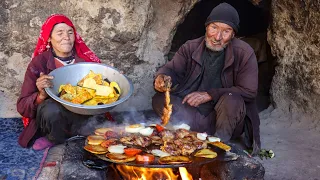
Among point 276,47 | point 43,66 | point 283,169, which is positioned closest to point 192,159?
point 283,169

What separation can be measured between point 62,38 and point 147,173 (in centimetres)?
160

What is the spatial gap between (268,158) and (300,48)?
5.30 ft

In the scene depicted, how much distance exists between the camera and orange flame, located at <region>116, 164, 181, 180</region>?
10.4ft

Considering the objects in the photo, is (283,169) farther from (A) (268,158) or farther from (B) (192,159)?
(B) (192,159)

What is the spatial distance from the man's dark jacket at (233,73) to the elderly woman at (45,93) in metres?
0.91

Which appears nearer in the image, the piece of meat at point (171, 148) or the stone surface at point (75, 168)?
the stone surface at point (75, 168)

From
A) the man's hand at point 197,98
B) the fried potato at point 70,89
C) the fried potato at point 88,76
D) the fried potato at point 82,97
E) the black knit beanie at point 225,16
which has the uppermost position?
the black knit beanie at point 225,16

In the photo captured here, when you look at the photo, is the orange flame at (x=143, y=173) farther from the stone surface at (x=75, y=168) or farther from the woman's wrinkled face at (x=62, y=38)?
the woman's wrinkled face at (x=62, y=38)

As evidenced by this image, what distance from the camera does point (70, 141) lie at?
3.39 metres

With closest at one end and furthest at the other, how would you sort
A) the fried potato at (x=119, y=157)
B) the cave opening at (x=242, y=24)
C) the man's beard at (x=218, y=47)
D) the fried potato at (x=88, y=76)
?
1. the fried potato at (x=119, y=157)
2. the fried potato at (x=88, y=76)
3. the man's beard at (x=218, y=47)
4. the cave opening at (x=242, y=24)

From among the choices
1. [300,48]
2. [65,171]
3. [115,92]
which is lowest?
[65,171]

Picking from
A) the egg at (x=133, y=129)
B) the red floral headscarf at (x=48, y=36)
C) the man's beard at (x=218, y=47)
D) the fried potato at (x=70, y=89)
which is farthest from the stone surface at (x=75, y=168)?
the man's beard at (x=218, y=47)

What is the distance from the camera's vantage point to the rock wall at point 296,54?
5086 mm

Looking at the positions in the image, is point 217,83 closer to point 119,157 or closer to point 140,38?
point 140,38
